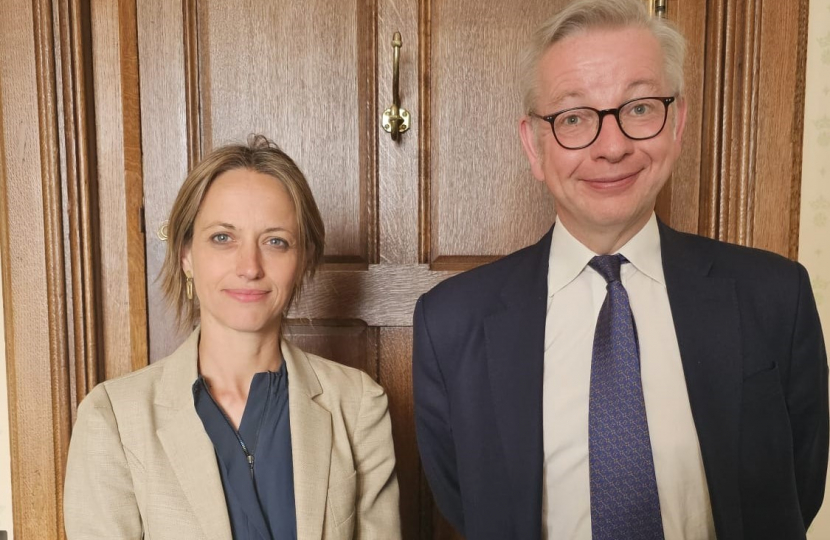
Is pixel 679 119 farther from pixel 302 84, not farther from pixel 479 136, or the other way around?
pixel 302 84

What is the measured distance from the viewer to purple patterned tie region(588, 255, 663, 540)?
110 cm

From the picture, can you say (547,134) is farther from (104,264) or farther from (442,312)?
(104,264)

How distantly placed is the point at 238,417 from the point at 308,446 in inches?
6.0

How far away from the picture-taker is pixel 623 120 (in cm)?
112

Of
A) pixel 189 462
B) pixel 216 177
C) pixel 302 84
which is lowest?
pixel 189 462

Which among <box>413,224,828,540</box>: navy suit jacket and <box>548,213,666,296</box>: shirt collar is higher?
<box>548,213,666,296</box>: shirt collar

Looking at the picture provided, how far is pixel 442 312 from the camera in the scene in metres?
1.29

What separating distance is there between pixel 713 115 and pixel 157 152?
1.43m

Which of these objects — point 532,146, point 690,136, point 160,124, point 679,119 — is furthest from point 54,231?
point 690,136

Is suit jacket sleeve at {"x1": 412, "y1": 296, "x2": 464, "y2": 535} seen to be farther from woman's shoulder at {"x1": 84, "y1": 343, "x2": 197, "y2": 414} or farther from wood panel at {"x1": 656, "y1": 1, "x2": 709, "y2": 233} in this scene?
wood panel at {"x1": 656, "y1": 1, "x2": 709, "y2": 233}

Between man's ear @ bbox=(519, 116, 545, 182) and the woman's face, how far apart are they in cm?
47

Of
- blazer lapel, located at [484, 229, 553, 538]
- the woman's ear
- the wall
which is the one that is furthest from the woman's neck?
the wall

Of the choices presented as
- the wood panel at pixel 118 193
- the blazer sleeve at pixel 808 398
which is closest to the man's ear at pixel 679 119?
the blazer sleeve at pixel 808 398

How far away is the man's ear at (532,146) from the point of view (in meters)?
1.21
